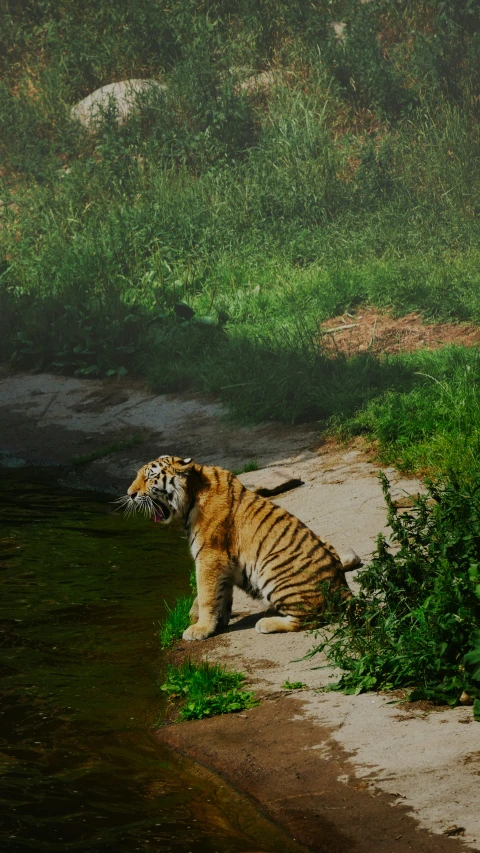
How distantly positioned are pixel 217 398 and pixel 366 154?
842 centimetres

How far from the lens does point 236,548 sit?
6.21 m

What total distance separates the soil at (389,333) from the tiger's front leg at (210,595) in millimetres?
7189

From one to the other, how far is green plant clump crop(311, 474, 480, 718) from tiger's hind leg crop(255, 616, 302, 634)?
39cm

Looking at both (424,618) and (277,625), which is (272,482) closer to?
(277,625)

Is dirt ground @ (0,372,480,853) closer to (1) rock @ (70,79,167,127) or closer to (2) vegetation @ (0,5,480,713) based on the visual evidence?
(2) vegetation @ (0,5,480,713)

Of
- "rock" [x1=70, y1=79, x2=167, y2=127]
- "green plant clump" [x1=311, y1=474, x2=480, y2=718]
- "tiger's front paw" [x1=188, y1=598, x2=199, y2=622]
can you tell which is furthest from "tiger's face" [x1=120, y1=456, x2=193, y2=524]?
"rock" [x1=70, y1=79, x2=167, y2=127]

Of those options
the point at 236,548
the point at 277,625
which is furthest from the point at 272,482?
the point at 277,625

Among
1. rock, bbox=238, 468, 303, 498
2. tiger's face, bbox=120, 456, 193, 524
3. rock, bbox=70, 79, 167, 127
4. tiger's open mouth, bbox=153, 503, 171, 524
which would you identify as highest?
rock, bbox=70, 79, 167, 127

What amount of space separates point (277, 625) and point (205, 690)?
0.79 metres

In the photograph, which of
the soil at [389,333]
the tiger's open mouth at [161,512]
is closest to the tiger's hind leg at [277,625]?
the tiger's open mouth at [161,512]

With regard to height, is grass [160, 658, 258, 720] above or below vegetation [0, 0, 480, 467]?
below

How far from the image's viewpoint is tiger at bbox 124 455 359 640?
5.97 metres

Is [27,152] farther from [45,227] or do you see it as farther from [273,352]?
[273,352]

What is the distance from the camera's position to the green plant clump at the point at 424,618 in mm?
4664
